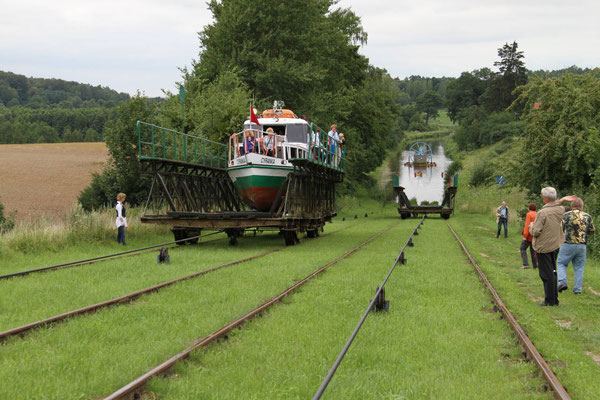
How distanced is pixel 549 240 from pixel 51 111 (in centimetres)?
13422

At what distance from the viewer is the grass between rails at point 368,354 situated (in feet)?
17.0

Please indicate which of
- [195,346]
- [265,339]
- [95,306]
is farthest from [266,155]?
[195,346]

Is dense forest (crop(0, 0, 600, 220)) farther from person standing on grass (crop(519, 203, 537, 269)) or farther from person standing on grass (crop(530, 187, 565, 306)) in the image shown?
person standing on grass (crop(530, 187, 565, 306))

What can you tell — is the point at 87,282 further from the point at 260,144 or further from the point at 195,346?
the point at 260,144

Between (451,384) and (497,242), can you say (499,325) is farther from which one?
(497,242)

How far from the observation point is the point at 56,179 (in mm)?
54625

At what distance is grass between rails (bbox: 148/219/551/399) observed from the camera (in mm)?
5188

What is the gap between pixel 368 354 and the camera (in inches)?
248

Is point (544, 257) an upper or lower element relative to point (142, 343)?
upper

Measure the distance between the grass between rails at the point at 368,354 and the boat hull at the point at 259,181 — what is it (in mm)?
8963

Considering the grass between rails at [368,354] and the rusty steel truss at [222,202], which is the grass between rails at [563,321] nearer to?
the grass between rails at [368,354]

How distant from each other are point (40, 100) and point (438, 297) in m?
192

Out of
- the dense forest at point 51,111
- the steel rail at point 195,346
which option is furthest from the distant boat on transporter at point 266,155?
the dense forest at point 51,111

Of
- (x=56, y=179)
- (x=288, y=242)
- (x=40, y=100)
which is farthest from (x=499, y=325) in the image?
(x=40, y=100)
